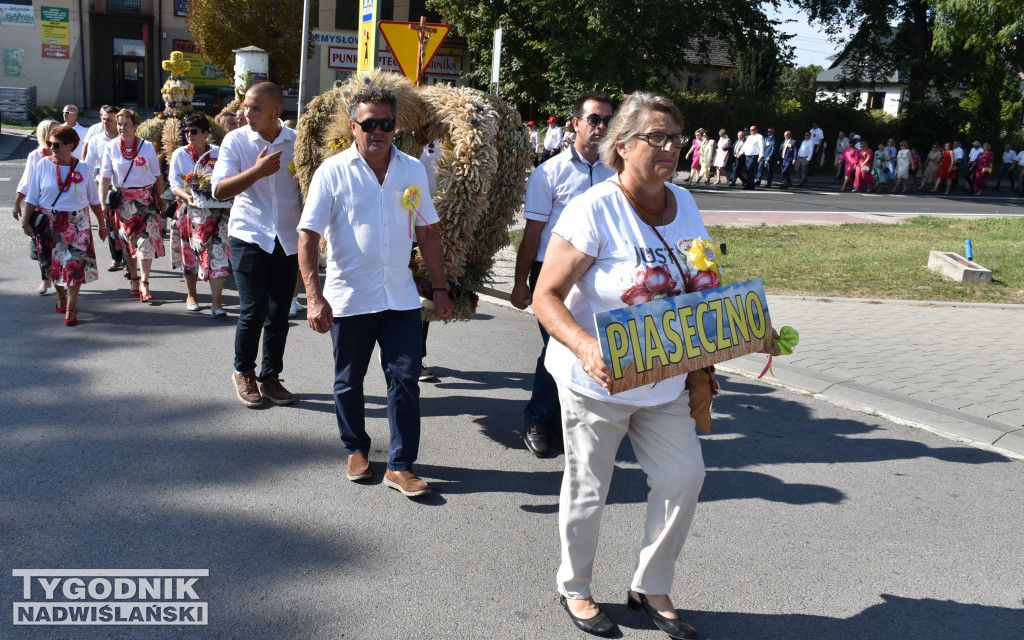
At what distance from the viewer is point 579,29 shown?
2952 cm

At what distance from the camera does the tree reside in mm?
38969

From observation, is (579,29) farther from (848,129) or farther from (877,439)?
(877,439)

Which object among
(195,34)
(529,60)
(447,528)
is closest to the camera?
(447,528)

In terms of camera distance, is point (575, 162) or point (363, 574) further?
point (575, 162)

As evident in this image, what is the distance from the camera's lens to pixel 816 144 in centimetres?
3178

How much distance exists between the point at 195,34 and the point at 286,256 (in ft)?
129

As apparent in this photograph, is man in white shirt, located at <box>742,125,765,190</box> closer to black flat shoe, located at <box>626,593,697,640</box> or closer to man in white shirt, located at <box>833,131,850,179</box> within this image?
man in white shirt, located at <box>833,131,850,179</box>

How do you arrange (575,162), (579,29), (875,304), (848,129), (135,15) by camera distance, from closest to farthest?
1. (575,162)
2. (875,304)
3. (579,29)
4. (848,129)
5. (135,15)

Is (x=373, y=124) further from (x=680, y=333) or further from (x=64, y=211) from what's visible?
(x=64, y=211)

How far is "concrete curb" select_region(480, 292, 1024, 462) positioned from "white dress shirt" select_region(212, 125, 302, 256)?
129 inches

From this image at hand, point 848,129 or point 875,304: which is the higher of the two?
point 848,129

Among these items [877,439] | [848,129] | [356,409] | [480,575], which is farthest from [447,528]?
[848,129]

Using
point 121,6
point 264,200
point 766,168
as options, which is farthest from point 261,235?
point 121,6

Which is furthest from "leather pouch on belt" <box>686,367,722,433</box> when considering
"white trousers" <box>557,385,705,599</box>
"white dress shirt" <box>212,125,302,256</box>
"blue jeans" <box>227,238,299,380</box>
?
"blue jeans" <box>227,238,299,380</box>
